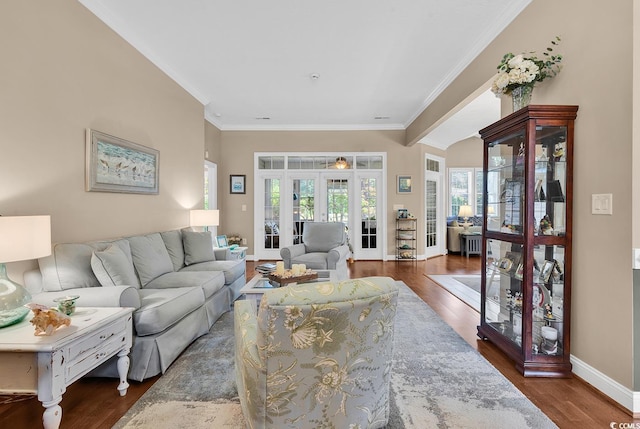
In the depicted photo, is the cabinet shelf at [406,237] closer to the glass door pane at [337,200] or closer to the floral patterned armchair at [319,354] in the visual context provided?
the glass door pane at [337,200]

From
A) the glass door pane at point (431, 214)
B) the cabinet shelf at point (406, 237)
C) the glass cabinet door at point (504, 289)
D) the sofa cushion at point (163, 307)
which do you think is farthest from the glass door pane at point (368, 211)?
the sofa cushion at point (163, 307)

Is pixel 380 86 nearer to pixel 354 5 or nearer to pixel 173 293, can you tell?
pixel 354 5

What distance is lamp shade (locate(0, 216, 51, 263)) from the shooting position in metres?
1.58

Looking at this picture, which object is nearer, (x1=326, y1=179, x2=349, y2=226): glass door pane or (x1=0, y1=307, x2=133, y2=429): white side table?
(x1=0, y1=307, x2=133, y2=429): white side table

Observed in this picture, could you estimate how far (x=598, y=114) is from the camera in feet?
6.33

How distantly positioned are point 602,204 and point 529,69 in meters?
1.05

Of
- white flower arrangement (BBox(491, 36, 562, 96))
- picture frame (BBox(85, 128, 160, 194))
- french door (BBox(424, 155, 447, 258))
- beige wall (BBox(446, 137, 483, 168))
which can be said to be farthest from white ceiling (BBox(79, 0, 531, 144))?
beige wall (BBox(446, 137, 483, 168))

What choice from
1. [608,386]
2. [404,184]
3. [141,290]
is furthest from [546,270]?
[404,184]

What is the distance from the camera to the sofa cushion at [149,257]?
110 inches

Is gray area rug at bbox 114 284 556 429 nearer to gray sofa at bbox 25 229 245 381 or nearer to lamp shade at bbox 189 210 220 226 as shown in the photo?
gray sofa at bbox 25 229 245 381

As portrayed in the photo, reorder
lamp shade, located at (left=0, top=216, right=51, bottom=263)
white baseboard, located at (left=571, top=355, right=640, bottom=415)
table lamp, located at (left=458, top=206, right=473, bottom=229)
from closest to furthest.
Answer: lamp shade, located at (left=0, top=216, right=51, bottom=263)
white baseboard, located at (left=571, top=355, right=640, bottom=415)
table lamp, located at (left=458, top=206, right=473, bottom=229)

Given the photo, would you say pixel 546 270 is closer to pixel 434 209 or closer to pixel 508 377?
pixel 508 377

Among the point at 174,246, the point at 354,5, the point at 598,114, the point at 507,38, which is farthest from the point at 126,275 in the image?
the point at 507,38

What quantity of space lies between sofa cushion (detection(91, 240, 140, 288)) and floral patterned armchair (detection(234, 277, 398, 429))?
4.80 feet
